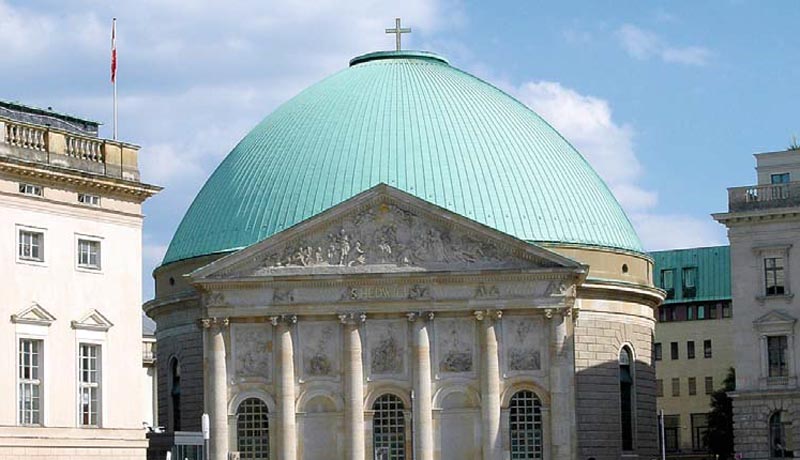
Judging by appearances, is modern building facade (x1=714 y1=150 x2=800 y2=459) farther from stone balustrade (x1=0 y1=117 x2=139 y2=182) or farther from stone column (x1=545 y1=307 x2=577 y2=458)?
stone balustrade (x1=0 y1=117 x2=139 y2=182)

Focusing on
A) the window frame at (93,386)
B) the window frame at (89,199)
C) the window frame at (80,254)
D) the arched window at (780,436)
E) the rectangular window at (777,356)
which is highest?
the window frame at (89,199)

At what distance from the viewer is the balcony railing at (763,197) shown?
92812 mm

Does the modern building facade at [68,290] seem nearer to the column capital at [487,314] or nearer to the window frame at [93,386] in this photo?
the window frame at [93,386]

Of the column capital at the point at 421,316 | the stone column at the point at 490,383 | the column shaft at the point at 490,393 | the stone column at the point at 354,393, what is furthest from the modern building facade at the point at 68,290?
the column shaft at the point at 490,393

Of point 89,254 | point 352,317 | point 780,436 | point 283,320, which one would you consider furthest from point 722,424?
point 89,254

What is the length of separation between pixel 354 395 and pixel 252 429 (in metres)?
5.57

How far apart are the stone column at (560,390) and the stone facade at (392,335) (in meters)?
0.07

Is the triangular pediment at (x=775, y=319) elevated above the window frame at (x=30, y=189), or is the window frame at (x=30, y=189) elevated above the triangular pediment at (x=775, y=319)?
the window frame at (x=30, y=189)

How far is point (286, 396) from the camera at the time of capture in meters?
99.1

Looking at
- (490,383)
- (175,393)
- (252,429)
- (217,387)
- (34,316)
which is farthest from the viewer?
(175,393)

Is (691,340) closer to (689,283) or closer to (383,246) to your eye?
(689,283)

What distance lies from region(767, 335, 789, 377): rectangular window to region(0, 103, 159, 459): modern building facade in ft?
106

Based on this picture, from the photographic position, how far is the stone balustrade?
69625mm

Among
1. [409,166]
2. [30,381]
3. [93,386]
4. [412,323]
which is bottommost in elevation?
[93,386]
